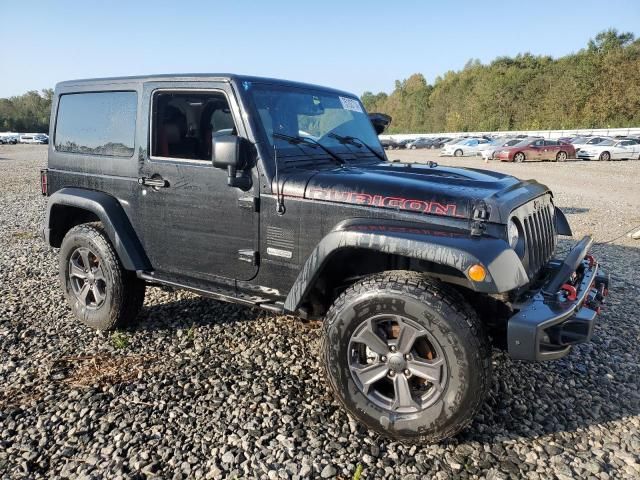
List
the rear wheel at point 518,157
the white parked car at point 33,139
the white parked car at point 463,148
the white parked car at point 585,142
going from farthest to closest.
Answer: the white parked car at point 33,139 < the white parked car at point 463,148 < the white parked car at point 585,142 < the rear wheel at point 518,157

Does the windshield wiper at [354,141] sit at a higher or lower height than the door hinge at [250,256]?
higher

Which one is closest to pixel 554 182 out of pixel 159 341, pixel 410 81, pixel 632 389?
pixel 632 389

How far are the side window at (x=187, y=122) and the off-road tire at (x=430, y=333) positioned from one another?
153 cm

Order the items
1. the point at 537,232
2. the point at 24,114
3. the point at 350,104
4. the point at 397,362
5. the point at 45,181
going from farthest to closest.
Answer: the point at 24,114
the point at 45,181
the point at 350,104
the point at 537,232
the point at 397,362

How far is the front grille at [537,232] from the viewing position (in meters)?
3.00

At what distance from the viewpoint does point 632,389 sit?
3.45 metres

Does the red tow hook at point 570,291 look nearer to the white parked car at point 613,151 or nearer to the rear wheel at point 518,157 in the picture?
the rear wheel at point 518,157

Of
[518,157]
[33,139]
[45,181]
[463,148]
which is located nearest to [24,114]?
[33,139]

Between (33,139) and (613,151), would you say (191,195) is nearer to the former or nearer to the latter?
(613,151)

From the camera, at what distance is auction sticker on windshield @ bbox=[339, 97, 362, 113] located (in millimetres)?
4211

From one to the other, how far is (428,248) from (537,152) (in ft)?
96.6

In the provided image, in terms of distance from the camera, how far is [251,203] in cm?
325

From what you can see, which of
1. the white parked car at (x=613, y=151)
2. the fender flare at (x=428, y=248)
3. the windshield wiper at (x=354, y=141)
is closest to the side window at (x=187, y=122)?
the windshield wiper at (x=354, y=141)

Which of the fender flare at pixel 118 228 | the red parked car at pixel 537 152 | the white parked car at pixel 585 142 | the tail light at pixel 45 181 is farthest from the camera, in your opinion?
the white parked car at pixel 585 142
